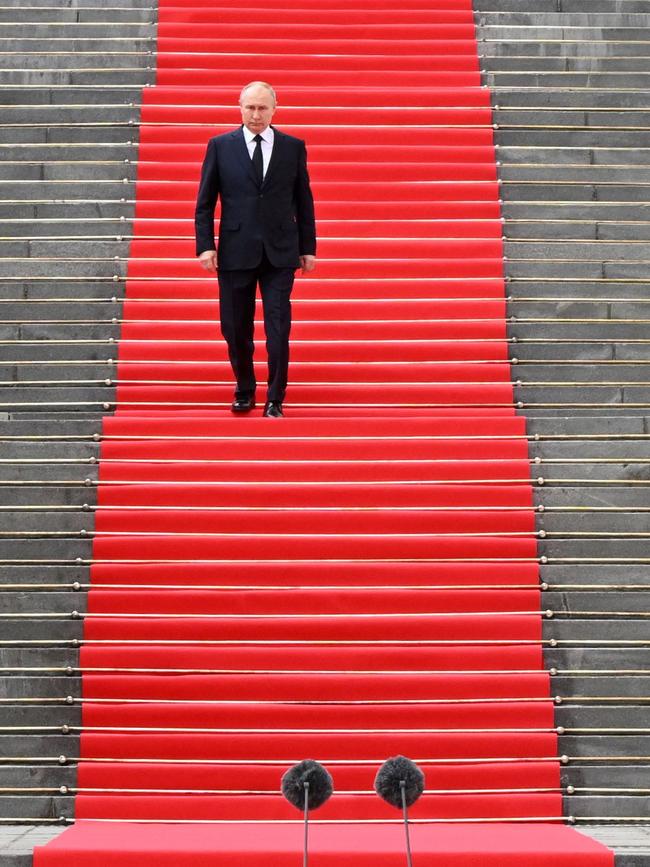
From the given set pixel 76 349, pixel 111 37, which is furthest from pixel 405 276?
pixel 111 37

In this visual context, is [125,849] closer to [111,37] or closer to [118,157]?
[118,157]

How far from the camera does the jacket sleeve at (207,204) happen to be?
20.3 feet

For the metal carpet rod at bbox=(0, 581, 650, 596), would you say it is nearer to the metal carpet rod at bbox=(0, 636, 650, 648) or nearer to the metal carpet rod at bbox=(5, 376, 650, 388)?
the metal carpet rod at bbox=(0, 636, 650, 648)

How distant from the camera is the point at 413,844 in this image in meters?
4.34

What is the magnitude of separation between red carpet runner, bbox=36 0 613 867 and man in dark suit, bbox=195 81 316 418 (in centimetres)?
29

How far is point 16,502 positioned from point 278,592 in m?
1.16

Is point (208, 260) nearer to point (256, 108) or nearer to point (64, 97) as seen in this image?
point (256, 108)

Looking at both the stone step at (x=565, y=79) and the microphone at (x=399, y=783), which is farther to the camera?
the stone step at (x=565, y=79)

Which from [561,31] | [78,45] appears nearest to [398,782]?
[78,45]

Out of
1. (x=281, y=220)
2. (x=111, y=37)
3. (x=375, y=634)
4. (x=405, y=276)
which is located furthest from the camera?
(x=111, y=37)

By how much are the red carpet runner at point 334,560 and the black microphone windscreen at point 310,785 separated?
0.50 metres

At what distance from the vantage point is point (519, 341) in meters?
6.66

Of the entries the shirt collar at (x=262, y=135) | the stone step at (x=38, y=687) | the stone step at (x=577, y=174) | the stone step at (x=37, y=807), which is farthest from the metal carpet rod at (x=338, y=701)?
the stone step at (x=577, y=174)

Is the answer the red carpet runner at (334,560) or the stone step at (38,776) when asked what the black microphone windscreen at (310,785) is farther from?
the stone step at (38,776)
